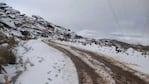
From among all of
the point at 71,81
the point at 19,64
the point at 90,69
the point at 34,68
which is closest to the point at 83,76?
the point at 71,81

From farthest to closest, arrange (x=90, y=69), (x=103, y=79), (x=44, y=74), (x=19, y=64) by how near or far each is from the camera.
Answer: (x=19, y=64) < (x=90, y=69) < (x=44, y=74) < (x=103, y=79)

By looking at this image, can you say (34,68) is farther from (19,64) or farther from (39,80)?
(39,80)

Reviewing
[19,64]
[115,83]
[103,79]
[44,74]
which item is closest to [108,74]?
[103,79]

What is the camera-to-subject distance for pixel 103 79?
511 inches

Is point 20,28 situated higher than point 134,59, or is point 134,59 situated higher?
point 20,28

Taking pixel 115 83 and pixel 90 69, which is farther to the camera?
pixel 90 69

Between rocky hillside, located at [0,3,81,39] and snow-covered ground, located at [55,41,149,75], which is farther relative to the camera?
rocky hillside, located at [0,3,81,39]

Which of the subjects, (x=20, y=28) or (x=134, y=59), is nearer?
(x=134, y=59)

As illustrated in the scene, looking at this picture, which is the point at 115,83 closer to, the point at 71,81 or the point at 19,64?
the point at 71,81

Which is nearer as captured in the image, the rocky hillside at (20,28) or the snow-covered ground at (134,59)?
the snow-covered ground at (134,59)

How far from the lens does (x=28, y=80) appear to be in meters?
13.4

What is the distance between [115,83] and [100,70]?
3607mm

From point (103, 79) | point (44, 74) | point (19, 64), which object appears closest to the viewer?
point (103, 79)

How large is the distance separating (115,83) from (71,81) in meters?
2.25
